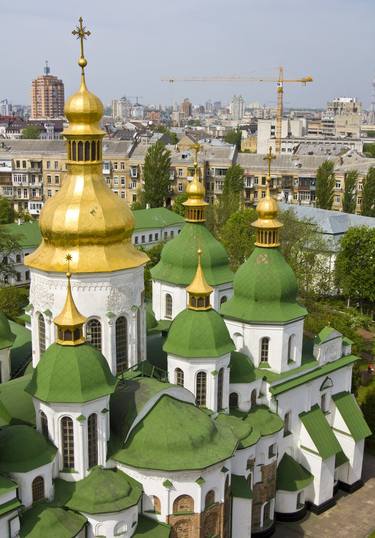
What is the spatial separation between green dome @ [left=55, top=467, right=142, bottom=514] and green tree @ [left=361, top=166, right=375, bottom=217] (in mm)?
51931

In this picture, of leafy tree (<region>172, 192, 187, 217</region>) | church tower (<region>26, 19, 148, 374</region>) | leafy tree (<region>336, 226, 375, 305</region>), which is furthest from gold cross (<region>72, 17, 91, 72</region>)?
leafy tree (<region>172, 192, 187, 217</region>)

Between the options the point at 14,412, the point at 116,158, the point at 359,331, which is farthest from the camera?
the point at 116,158

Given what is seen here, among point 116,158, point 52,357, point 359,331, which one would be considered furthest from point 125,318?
point 116,158

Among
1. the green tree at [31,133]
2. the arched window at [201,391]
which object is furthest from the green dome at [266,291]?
the green tree at [31,133]

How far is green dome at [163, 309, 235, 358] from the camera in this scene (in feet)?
72.7

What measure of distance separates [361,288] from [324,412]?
21.2 metres

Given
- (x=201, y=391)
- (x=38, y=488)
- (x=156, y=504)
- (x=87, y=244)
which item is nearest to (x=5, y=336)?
(x=87, y=244)

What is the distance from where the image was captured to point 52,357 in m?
18.7

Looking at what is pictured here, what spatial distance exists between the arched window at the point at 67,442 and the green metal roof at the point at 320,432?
1046 centimetres

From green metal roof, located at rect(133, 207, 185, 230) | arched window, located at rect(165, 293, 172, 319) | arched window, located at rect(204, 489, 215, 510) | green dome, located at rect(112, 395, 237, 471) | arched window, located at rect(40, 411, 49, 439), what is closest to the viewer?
arched window, located at rect(40, 411, 49, 439)

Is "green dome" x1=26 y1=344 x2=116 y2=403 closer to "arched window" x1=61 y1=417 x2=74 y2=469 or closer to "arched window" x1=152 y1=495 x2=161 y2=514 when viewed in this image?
"arched window" x1=61 y1=417 x2=74 y2=469

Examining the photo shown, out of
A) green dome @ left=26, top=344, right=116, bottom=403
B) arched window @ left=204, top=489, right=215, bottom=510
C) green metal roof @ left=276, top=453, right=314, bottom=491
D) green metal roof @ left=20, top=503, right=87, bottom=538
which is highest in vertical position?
green dome @ left=26, top=344, right=116, bottom=403

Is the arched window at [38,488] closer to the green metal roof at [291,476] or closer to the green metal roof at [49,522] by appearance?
the green metal roof at [49,522]

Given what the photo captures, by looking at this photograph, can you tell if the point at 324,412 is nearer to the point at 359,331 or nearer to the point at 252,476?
the point at 252,476
